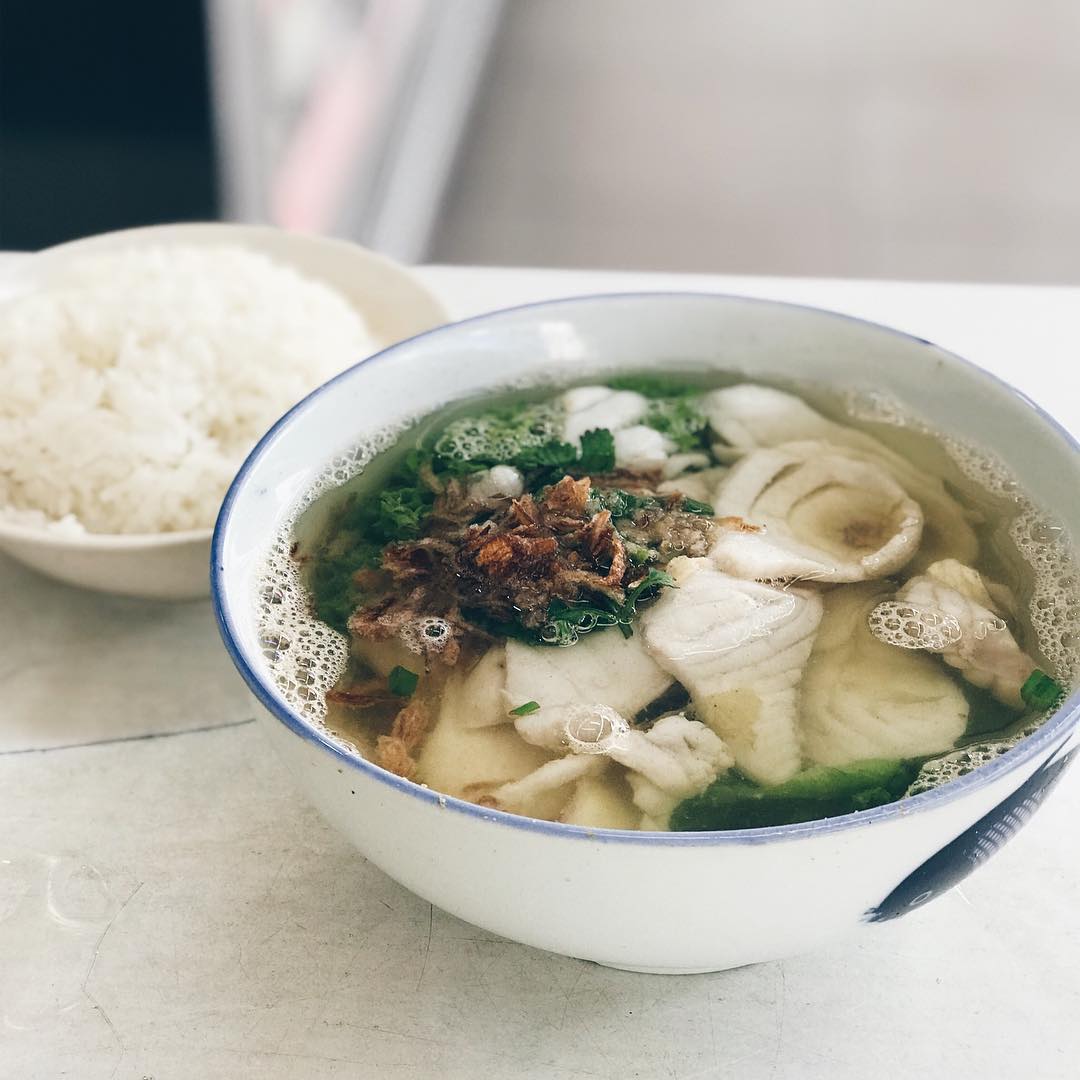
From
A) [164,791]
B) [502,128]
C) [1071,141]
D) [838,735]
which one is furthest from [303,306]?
[1071,141]

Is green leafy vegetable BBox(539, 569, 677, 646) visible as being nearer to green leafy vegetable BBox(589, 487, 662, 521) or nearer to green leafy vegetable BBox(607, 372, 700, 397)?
green leafy vegetable BBox(589, 487, 662, 521)

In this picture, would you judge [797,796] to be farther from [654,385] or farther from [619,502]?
[654,385]

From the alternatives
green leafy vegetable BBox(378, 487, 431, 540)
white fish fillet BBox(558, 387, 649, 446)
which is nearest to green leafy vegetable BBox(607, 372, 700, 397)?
white fish fillet BBox(558, 387, 649, 446)

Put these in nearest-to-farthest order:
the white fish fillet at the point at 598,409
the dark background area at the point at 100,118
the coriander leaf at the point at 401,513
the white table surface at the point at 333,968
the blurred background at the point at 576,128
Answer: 1. the white table surface at the point at 333,968
2. the coriander leaf at the point at 401,513
3. the white fish fillet at the point at 598,409
4. the dark background area at the point at 100,118
5. the blurred background at the point at 576,128

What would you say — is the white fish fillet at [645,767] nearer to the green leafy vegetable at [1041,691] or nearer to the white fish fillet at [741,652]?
the white fish fillet at [741,652]

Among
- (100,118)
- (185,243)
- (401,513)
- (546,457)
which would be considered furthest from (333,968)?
(100,118)

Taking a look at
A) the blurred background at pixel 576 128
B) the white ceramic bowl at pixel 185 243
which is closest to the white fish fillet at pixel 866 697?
the white ceramic bowl at pixel 185 243

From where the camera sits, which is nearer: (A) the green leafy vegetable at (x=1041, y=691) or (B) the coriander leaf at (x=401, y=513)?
(A) the green leafy vegetable at (x=1041, y=691)
